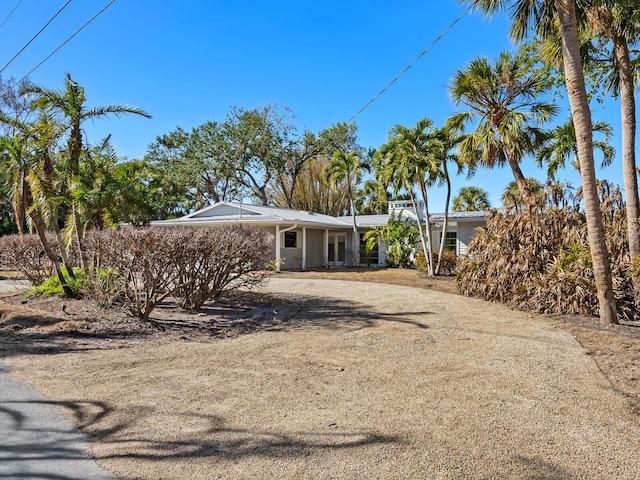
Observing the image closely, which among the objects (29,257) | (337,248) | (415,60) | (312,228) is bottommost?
(29,257)

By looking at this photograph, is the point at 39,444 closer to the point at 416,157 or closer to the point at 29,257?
the point at 29,257

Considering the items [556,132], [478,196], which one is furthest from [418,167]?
[478,196]

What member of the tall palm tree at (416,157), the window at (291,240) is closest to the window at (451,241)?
the tall palm tree at (416,157)

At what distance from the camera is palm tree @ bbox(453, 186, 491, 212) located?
113 feet

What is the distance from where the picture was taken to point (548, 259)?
35.4ft

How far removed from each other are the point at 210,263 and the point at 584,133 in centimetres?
759

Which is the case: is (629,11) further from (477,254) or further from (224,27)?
(224,27)

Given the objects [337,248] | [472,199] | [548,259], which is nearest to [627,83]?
[548,259]

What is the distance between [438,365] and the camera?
5.67m

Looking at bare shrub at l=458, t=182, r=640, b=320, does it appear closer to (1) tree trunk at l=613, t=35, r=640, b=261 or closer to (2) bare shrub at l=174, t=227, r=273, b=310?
(1) tree trunk at l=613, t=35, r=640, b=261

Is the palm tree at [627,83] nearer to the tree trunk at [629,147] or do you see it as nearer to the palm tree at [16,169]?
the tree trunk at [629,147]

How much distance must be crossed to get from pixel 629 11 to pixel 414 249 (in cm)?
1471

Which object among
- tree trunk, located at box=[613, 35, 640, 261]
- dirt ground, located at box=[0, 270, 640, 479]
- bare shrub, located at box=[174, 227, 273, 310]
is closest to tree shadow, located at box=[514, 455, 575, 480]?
dirt ground, located at box=[0, 270, 640, 479]

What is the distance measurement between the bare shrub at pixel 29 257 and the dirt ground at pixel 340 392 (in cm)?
436
